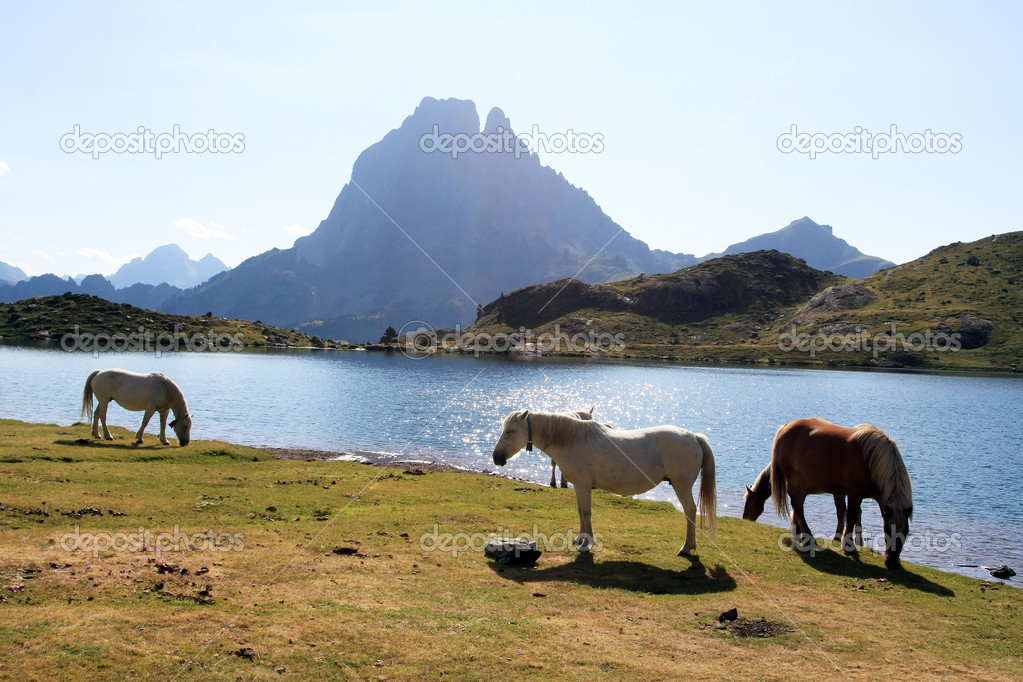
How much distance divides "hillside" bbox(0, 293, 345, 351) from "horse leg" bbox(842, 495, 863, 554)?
149597mm

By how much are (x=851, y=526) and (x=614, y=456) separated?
779 cm

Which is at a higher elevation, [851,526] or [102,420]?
[102,420]

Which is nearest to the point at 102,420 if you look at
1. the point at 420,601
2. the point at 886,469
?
the point at 420,601

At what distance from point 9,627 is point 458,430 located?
4575cm

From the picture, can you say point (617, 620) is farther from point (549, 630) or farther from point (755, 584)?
point (755, 584)

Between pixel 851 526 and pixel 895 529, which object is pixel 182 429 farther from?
pixel 895 529

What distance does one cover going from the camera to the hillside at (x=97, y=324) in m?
140

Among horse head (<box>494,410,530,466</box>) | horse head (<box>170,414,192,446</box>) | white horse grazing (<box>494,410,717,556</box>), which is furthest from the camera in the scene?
horse head (<box>170,414,192,446</box>)

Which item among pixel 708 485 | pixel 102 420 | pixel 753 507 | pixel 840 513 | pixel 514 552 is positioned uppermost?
pixel 708 485

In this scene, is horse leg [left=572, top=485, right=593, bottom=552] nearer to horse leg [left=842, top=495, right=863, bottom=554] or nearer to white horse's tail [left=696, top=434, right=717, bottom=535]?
white horse's tail [left=696, top=434, right=717, bottom=535]

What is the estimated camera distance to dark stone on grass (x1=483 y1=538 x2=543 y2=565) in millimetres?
13383

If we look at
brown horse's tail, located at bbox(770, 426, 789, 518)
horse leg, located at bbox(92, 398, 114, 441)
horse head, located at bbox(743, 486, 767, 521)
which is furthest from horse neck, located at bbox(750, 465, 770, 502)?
horse leg, located at bbox(92, 398, 114, 441)

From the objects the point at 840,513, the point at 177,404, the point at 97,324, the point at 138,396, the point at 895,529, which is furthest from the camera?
the point at 97,324

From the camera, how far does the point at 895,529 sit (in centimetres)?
1466
